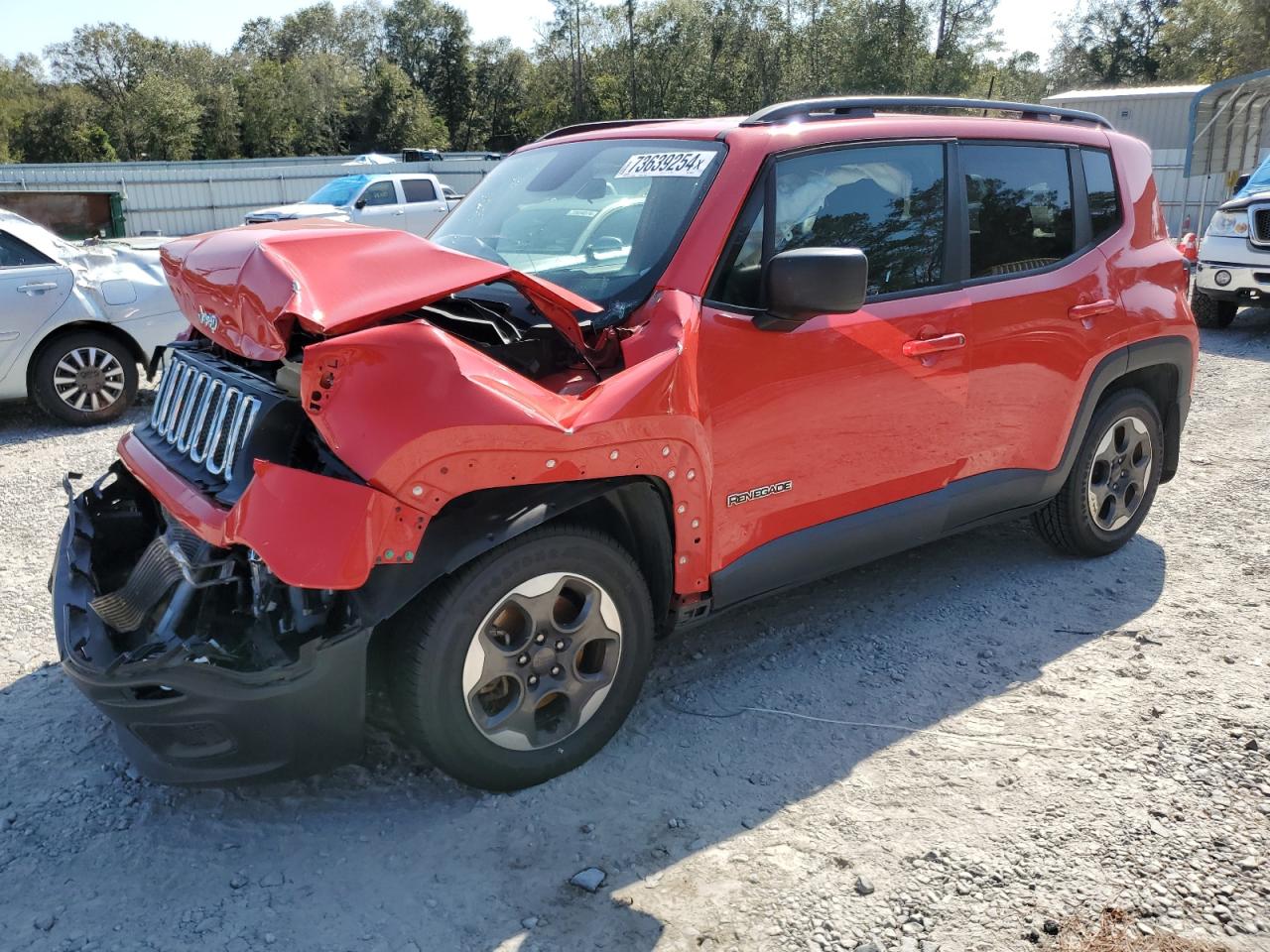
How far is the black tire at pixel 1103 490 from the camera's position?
4496mm

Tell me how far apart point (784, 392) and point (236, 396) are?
1677 mm

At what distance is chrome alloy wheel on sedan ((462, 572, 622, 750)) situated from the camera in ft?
9.21

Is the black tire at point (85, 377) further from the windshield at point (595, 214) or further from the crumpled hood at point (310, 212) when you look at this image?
the crumpled hood at point (310, 212)

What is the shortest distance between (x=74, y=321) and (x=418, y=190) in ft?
41.1

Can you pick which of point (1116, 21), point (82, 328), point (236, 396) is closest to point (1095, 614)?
point (236, 396)

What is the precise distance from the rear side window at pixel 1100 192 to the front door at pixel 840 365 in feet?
3.10

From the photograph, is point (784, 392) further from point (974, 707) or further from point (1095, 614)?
point (1095, 614)

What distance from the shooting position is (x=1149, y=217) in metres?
4.53

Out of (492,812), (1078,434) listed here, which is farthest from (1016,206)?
(492,812)

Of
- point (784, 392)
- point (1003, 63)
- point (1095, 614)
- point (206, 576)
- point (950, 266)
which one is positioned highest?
point (1003, 63)

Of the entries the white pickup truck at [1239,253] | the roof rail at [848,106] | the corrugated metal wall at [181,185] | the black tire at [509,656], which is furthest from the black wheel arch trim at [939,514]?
the corrugated metal wall at [181,185]

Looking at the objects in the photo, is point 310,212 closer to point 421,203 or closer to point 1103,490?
point 421,203

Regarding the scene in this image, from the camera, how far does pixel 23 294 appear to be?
277 inches

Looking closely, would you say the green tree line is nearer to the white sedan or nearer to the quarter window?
the quarter window
